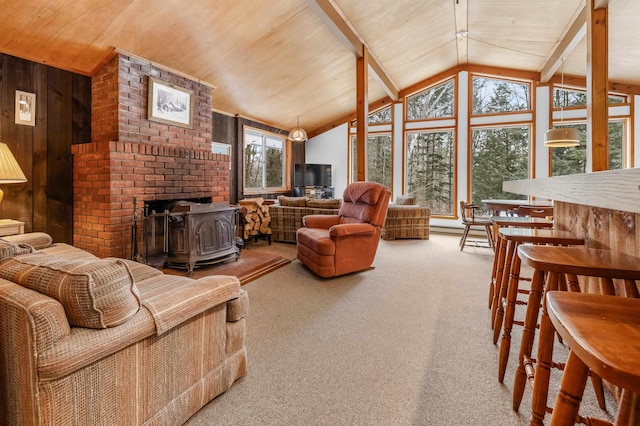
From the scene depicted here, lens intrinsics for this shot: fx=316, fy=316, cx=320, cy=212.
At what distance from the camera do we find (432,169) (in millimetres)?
7699

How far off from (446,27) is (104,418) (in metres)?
6.57

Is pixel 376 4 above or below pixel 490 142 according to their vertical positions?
above

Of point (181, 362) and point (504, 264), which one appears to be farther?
point (504, 264)

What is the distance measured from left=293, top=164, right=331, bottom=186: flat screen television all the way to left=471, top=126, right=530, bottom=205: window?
344cm

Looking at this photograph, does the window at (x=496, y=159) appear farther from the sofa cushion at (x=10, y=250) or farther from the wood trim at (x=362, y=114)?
the sofa cushion at (x=10, y=250)

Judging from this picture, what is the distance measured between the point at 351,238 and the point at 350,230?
4.5 inches

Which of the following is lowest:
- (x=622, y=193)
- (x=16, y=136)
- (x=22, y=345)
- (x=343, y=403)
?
(x=343, y=403)

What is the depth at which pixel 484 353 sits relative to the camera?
6.19 ft

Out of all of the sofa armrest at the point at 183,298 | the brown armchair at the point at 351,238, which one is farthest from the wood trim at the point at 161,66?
the sofa armrest at the point at 183,298

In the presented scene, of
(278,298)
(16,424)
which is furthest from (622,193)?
(278,298)

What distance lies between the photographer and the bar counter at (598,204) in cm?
68

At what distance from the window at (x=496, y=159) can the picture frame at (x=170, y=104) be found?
19.9 ft

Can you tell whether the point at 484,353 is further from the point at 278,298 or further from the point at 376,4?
the point at 376,4

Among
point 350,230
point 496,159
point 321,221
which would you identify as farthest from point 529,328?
point 496,159
